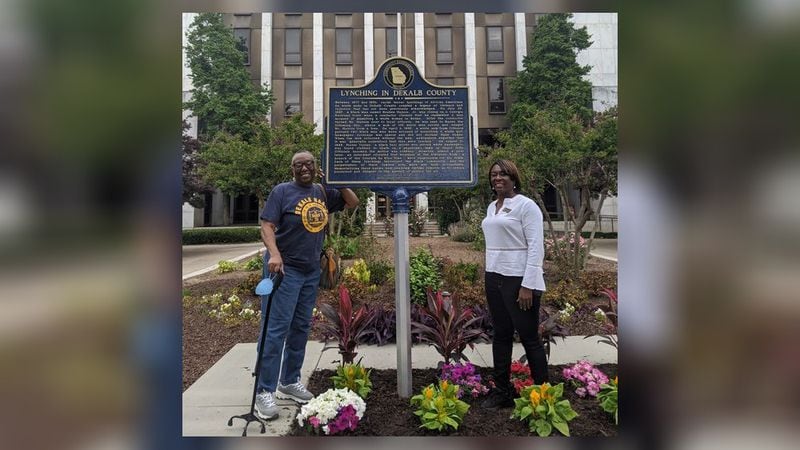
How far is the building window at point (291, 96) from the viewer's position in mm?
10961

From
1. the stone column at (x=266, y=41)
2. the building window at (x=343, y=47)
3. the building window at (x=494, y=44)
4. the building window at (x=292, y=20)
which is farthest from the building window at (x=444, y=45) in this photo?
the stone column at (x=266, y=41)

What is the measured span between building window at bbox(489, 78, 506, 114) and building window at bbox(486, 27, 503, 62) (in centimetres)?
57

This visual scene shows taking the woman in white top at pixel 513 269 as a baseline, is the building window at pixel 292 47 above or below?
above

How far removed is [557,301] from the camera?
6.55 meters

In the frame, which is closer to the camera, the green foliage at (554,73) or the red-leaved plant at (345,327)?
the red-leaved plant at (345,327)

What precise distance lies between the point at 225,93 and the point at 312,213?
8766 mm

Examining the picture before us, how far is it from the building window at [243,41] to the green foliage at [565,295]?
881cm

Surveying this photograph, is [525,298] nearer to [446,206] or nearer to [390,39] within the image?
[390,39]

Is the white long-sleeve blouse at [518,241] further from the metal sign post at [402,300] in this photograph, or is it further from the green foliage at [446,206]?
the green foliage at [446,206]

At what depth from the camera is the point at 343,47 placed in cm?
966
